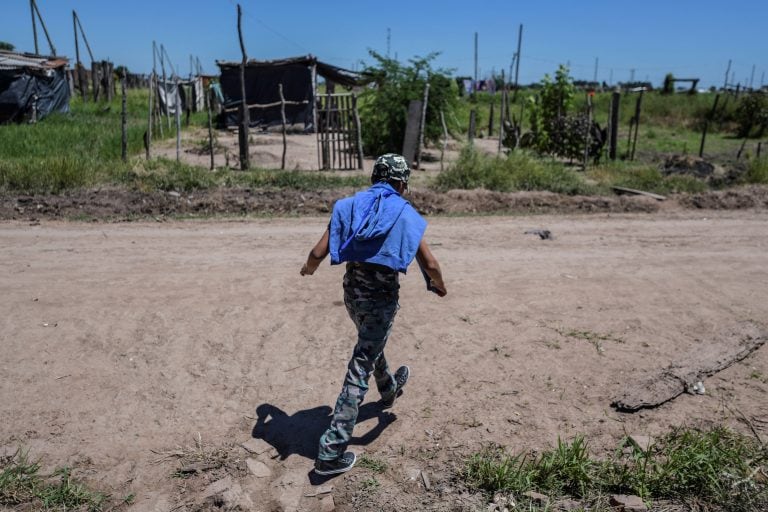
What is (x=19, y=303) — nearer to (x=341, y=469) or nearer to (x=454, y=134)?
(x=341, y=469)

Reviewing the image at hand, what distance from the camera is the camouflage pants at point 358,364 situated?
3.42 m

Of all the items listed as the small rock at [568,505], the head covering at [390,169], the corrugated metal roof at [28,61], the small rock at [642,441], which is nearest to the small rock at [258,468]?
the small rock at [568,505]

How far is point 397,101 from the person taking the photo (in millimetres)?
15914

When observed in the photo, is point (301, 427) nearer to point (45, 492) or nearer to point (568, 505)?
point (45, 492)

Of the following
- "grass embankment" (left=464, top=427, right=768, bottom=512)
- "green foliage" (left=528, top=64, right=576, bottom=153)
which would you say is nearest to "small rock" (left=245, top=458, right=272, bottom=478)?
"grass embankment" (left=464, top=427, right=768, bottom=512)

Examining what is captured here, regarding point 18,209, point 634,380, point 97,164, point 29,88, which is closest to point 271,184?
point 97,164

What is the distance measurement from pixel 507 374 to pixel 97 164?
30.4ft

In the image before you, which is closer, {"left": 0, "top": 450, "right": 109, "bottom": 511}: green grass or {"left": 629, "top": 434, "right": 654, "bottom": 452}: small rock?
{"left": 0, "top": 450, "right": 109, "bottom": 511}: green grass

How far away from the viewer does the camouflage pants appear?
342 centimetres

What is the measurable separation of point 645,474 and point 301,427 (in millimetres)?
2015

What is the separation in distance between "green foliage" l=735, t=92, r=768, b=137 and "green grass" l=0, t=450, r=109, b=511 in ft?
84.7

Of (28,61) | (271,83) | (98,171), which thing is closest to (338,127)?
(98,171)

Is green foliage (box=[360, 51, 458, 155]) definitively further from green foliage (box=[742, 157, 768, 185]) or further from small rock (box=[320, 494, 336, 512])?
small rock (box=[320, 494, 336, 512])

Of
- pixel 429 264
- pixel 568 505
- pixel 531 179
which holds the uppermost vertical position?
pixel 429 264
